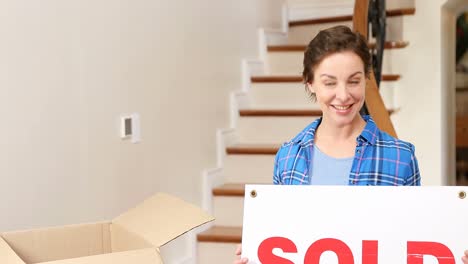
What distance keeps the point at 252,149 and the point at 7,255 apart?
253cm

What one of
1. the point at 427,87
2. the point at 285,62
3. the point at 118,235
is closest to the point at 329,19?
the point at 285,62

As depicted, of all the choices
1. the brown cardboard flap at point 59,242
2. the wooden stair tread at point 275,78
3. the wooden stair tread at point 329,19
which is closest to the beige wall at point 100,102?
the brown cardboard flap at point 59,242

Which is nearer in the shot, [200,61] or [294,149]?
[294,149]

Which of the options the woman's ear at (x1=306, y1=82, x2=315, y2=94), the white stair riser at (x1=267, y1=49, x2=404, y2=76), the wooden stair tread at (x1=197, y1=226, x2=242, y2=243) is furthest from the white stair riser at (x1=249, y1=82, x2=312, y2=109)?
the woman's ear at (x1=306, y1=82, x2=315, y2=94)

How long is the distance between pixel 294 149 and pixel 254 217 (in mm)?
208

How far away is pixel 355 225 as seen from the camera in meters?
1.62

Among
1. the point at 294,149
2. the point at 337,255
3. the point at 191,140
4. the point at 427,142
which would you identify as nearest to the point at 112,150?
the point at 191,140

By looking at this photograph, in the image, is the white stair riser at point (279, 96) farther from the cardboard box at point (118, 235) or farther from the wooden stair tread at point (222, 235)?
the cardboard box at point (118, 235)

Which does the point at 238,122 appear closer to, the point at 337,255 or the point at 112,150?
the point at 112,150

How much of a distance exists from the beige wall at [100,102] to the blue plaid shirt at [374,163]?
0.93 metres

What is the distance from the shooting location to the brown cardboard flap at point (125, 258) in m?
1.62

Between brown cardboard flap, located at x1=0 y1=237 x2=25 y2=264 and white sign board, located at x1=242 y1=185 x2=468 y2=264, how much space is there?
494 mm

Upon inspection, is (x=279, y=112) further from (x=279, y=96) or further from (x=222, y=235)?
(x=222, y=235)

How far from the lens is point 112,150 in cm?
288
